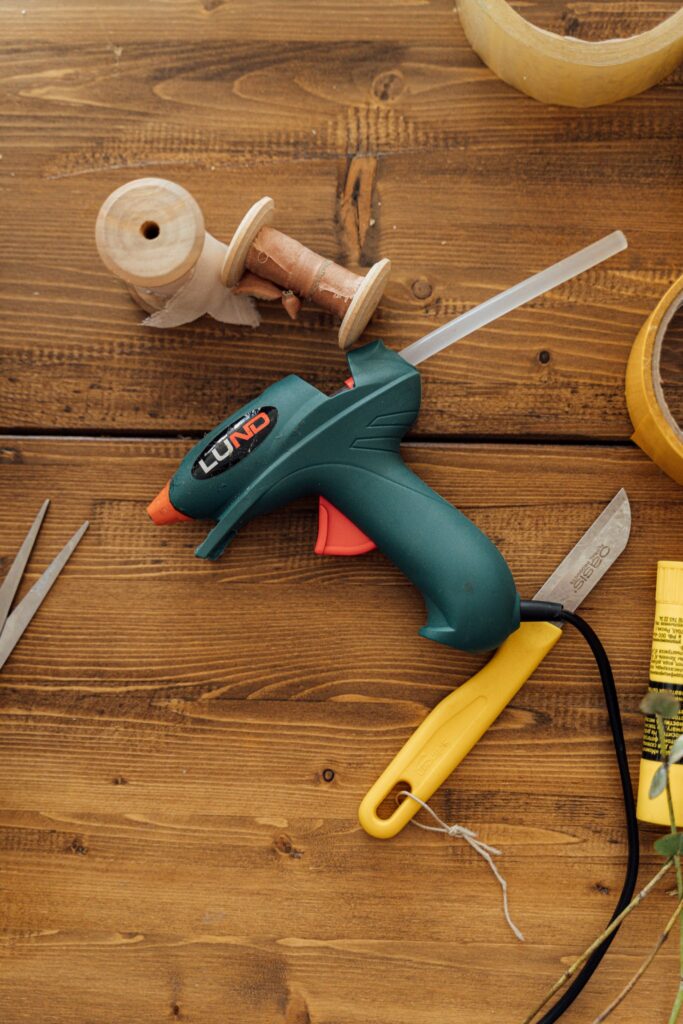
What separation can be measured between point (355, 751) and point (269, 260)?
1.33 ft

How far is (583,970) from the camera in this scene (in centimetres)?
74

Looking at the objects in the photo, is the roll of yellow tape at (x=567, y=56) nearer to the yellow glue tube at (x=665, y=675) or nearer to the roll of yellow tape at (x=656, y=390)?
the roll of yellow tape at (x=656, y=390)

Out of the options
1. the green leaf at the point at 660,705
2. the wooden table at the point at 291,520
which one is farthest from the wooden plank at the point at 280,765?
the green leaf at the point at 660,705

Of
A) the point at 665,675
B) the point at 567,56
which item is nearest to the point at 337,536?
the point at 665,675

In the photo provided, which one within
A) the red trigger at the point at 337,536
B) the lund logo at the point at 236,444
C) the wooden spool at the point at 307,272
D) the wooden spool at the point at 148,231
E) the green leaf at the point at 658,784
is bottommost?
the green leaf at the point at 658,784

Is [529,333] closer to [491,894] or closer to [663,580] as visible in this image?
[663,580]

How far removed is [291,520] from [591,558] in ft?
0.83

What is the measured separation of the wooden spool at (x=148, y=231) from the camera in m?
0.66

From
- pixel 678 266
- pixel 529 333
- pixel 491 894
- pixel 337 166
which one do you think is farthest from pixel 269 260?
pixel 491 894

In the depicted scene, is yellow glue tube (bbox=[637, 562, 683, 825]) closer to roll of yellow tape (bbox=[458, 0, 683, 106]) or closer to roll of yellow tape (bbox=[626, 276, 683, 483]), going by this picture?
roll of yellow tape (bbox=[626, 276, 683, 483])

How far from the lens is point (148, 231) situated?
0.67 m

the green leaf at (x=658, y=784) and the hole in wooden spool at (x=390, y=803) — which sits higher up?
the green leaf at (x=658, y=784)

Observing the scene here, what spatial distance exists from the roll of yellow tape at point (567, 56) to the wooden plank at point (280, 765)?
29 cm

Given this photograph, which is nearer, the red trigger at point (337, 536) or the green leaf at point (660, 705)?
the green leaf at point (660, 705)
